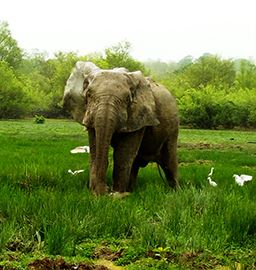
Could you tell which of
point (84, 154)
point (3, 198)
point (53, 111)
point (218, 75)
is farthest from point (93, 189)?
point (218, 75)

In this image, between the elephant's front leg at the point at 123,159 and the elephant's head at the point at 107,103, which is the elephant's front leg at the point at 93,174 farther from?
the elephant's front leg at the point at 123,159

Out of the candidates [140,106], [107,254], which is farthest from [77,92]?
[107,254]

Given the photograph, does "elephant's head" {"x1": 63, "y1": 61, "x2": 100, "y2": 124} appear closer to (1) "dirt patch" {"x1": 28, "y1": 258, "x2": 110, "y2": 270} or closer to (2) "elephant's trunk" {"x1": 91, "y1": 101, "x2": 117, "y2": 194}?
(2) "elephant's trunk" {"x1": 91, "y1": 101, "x2": 117, "y2": 194}

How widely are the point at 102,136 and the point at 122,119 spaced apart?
50cm

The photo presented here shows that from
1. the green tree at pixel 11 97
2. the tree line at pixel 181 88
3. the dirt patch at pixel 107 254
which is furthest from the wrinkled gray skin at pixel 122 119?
the green tree at pixel 11 97

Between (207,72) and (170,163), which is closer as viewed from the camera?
(170,163)

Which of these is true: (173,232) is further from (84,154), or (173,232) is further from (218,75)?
(218,75)

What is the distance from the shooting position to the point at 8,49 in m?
77.6

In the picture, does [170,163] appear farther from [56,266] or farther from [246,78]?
[246,78]

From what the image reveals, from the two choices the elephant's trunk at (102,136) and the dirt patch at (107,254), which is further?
the elephant's trunk at (102,136)

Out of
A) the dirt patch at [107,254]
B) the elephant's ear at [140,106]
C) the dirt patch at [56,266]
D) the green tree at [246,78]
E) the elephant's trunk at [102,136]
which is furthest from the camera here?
the green tree at [246,78]

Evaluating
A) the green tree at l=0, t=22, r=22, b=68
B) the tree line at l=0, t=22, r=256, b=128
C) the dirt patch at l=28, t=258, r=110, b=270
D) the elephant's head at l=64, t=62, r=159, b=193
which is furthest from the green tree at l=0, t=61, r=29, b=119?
the dirt patch at l=28, t=258, r=110, b=270

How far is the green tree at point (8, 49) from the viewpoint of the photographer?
76.1m

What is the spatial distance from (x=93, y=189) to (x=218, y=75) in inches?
2789
